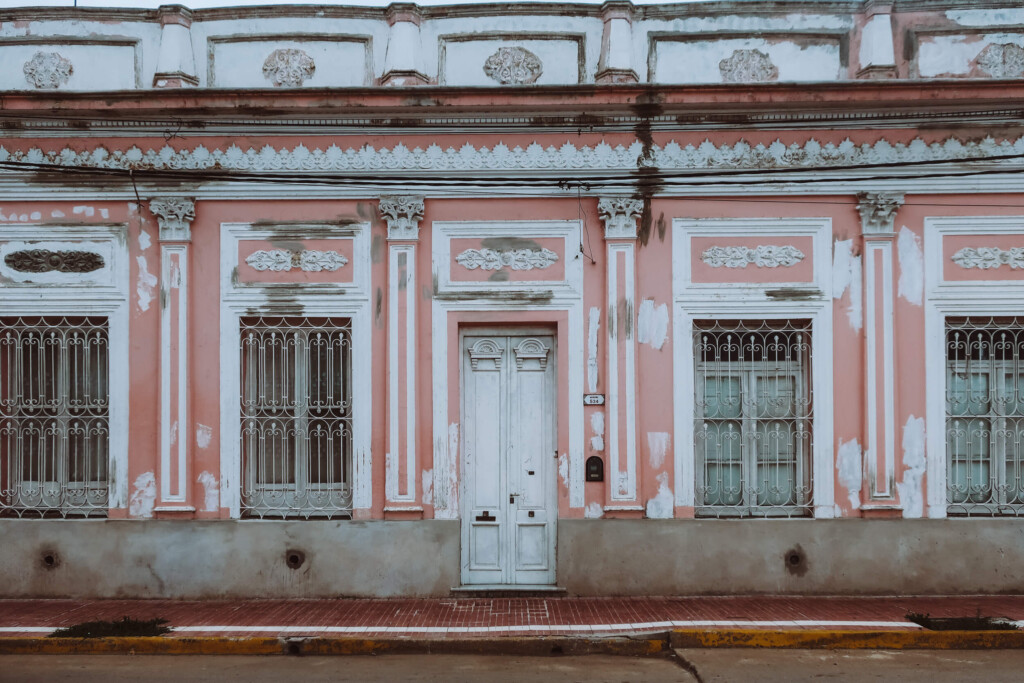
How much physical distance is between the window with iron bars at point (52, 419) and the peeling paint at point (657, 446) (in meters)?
5.20

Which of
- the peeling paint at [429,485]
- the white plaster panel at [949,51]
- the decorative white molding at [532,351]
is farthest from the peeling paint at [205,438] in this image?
the white plaster panel at [949,51]

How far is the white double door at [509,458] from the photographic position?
8.29 m

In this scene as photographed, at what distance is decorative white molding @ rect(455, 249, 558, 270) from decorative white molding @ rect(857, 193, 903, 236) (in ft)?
9.61

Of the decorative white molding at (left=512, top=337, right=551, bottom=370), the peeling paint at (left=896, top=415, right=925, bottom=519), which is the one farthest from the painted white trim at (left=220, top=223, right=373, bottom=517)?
the peeling paint at (left=896, top=415, right=925, bottom=519)

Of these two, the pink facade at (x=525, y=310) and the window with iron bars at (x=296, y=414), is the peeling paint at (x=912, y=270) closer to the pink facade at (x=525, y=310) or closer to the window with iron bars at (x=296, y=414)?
the pink facade at (x=525, y=310)

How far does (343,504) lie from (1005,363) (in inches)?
255

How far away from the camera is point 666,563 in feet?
26.6

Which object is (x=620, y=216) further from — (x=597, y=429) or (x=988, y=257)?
(x=988, y=257)

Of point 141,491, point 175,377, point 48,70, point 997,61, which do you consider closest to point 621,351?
point 175,377

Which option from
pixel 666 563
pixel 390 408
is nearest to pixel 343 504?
pixel 390 408

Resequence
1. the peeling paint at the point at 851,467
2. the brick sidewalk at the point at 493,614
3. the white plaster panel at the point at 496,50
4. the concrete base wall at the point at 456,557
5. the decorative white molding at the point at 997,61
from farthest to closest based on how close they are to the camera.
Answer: the white plaster panel at the point at 496,50 → the decorative white molding at the point at 997,61 → the peeling paint at the point at 851,467 → the concrete base wall at the point at 456,557 → the brick sidewalk at the point at 493,614

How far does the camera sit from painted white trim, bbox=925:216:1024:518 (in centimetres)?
816

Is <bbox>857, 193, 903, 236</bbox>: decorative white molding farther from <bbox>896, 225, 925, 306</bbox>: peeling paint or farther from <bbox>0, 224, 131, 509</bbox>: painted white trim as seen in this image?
<bbox>0, 224, 131, 509</bbox>: painted white trim

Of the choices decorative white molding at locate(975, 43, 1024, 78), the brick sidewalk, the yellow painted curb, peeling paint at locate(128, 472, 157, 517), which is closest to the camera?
the yellow painted curb
